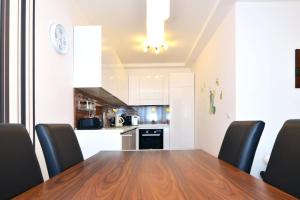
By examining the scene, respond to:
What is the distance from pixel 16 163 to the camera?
0.97 meters

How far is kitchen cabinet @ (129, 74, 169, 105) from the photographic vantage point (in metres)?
6.56

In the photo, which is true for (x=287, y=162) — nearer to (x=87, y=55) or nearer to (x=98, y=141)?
(x=98, y=141)

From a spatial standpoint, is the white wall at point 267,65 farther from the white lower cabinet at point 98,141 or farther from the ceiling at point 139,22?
the white lower cabinet at point 98,141

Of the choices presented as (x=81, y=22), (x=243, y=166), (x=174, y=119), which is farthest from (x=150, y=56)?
(x=243, y=166)

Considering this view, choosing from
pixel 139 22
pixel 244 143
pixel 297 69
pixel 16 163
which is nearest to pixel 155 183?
pixel 16 163

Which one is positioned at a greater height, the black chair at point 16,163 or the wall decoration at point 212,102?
the wall decoration at point 212,102

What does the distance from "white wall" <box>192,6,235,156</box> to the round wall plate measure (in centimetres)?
185

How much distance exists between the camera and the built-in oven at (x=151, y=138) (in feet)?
19.9

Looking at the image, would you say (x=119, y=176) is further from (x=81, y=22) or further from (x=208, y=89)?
(x=208, y=89)

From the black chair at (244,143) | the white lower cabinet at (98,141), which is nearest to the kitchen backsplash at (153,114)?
the white lower cabinet at (98,141)

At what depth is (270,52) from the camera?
3.03 m

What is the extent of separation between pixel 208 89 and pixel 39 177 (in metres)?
3.78

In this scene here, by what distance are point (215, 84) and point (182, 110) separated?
7.27 feet

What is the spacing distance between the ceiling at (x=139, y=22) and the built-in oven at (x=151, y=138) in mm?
1757
